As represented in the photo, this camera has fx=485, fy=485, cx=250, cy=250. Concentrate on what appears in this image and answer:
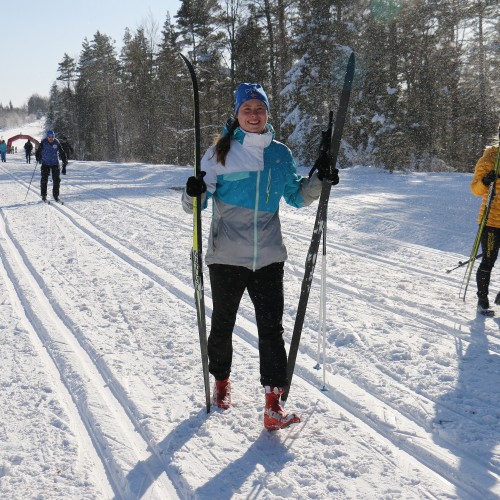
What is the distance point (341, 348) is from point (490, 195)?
85.9 inches

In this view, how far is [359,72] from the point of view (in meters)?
22.1

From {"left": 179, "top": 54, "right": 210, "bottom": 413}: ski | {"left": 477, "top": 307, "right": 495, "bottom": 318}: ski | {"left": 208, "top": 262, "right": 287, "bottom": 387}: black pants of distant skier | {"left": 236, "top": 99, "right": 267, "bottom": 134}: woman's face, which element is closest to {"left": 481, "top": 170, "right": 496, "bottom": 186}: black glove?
{"left": 477, "top": 307, "right": 495, "bottom": 318}: ski

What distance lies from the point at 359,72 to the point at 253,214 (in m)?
21.4

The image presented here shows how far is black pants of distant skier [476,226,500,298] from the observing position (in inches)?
191

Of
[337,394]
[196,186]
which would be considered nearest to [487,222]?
[337,394]

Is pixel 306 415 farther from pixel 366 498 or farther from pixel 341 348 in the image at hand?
pixel 341 348

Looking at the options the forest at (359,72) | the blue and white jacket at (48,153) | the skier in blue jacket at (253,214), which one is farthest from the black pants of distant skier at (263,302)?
the forest at (359,72)

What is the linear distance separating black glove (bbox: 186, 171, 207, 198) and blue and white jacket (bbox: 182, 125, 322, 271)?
74 mm

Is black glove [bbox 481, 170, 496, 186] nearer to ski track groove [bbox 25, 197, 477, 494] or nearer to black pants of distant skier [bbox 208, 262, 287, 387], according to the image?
ski track groove [bbox 25, 197, 477, 494]

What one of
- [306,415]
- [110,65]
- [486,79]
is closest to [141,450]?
[306,415]

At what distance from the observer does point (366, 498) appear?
237 cm

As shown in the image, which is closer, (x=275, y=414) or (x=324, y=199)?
(x=275, y=414)

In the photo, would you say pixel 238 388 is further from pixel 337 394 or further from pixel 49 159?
pixel 49 159

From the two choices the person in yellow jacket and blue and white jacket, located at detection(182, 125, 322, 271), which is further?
the person in yellow jacket
